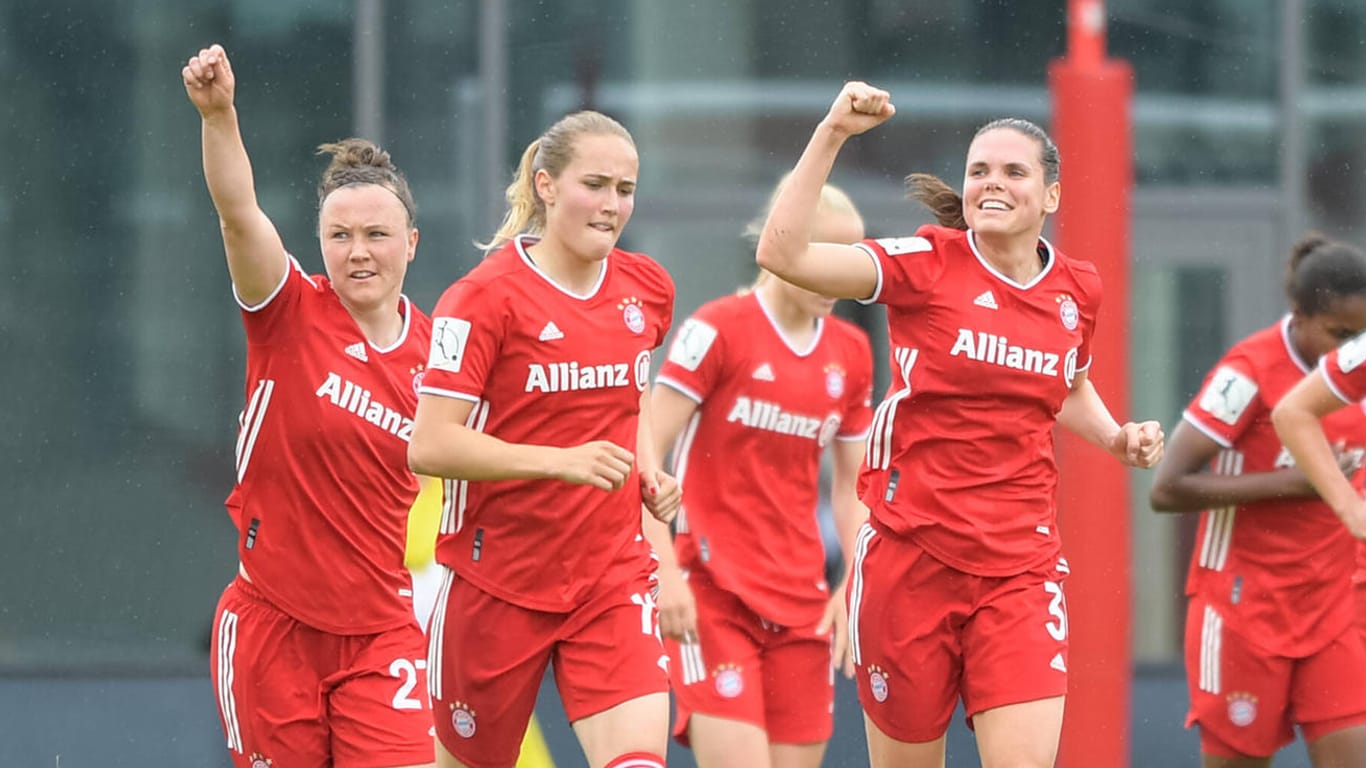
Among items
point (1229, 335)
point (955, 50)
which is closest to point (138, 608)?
point (955, 50)

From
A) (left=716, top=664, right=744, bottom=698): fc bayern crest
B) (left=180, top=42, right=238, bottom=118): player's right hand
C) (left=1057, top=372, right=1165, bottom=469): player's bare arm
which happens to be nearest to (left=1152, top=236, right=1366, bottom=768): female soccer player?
(left=1057, top=372, right=1165, bottom=469): player's bare arm

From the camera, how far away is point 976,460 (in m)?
5.06

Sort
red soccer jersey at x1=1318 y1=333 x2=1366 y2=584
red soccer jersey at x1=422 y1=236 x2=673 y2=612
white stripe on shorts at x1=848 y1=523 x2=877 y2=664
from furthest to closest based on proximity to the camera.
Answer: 1. red soccer jersey at x1=1318 y1=333 x2=1366 y2=584
2. white stripe on shorts at x1=848 y1=523 x2=877 y2=664
3. red soccer jersey at x1=422 y1=236 x2=673 y2=612

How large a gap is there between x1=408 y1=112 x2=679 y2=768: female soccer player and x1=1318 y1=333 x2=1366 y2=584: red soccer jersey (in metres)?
1.91

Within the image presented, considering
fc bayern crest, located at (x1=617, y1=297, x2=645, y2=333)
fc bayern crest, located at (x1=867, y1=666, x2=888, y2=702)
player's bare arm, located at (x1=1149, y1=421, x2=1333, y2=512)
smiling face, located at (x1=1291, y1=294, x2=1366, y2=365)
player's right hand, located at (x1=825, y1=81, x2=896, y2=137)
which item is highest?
player's right hand, located at (x1=825, y1=81, x2=896, y2=137)

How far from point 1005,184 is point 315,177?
Result: 3.79 metres

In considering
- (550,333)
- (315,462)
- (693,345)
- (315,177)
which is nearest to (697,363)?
(693,345)

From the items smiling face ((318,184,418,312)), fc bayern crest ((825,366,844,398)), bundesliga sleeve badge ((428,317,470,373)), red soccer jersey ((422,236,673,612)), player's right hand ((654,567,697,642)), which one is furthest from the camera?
fc bayern crest ((825,366,844,398))

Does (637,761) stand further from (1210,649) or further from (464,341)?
(1210,649)

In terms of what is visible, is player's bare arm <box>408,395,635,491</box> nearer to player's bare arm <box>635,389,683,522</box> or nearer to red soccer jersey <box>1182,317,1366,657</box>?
player's bare arm <box>635,389,683,522</box>

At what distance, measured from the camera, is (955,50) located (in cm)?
847

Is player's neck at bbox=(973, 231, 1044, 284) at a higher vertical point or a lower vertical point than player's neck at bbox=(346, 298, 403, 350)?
higher

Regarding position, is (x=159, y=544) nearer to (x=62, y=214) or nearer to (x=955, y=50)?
(x=62, y=214)

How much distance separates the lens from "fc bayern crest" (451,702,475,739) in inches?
201
